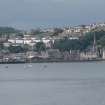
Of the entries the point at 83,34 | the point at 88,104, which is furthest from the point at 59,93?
the point at 83,34

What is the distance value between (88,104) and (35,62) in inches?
3238

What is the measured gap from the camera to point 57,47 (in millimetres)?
135250

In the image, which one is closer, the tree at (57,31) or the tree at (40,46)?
the tree at (40,46)

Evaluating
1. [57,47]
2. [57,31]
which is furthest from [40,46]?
[57,31]

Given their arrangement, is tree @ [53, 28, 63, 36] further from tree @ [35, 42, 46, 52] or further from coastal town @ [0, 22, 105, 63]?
tree @ [35, 42, 46, 52]

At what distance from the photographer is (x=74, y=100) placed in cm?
4884

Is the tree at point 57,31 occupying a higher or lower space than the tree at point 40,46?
higher

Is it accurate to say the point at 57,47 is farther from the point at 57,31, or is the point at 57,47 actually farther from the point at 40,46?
the point at 57,31

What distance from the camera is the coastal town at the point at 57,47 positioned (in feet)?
414

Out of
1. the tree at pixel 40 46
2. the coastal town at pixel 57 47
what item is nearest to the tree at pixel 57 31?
the coastal town at pixel 57 47

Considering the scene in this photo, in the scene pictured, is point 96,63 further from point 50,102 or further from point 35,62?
point 50,102

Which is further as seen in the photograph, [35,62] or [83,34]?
[83,34]

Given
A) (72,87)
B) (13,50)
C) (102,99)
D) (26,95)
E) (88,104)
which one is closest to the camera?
(88,104)

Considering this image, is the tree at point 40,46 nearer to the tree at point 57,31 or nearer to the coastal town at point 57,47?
the coastal town at point 57,47
